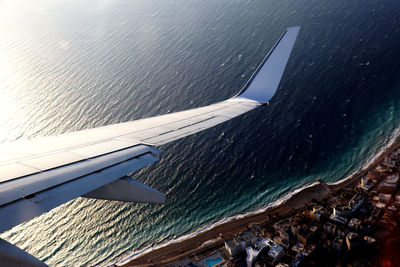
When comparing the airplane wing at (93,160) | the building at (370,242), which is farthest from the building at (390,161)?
the airplane wing at (93,160)

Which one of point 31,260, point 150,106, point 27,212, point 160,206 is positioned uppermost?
point 150,106

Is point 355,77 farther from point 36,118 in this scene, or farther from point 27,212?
point 36,118

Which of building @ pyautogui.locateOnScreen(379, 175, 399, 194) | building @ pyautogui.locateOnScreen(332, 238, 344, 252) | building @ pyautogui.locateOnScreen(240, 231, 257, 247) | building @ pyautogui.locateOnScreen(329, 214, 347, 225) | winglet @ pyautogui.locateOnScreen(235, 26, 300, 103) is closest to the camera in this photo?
winglet @ pyautogui.locateOnScreen(235, 26, 300, 103)

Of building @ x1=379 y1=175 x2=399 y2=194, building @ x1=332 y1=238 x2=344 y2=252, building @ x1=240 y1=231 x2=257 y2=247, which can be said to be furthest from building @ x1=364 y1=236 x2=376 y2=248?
building @ x1=240 y1=231 x2=257 y2=247

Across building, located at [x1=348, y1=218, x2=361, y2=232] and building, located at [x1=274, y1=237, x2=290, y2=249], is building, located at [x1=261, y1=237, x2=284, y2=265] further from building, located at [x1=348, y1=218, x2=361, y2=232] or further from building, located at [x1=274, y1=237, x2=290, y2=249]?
building, located at [x1=348, y1=218, x2=361, y2=232]

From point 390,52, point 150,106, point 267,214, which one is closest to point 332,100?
point 390,52

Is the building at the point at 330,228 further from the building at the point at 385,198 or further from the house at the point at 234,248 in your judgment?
the house at the point at 234,248

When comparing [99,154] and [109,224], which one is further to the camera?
[109,224]
